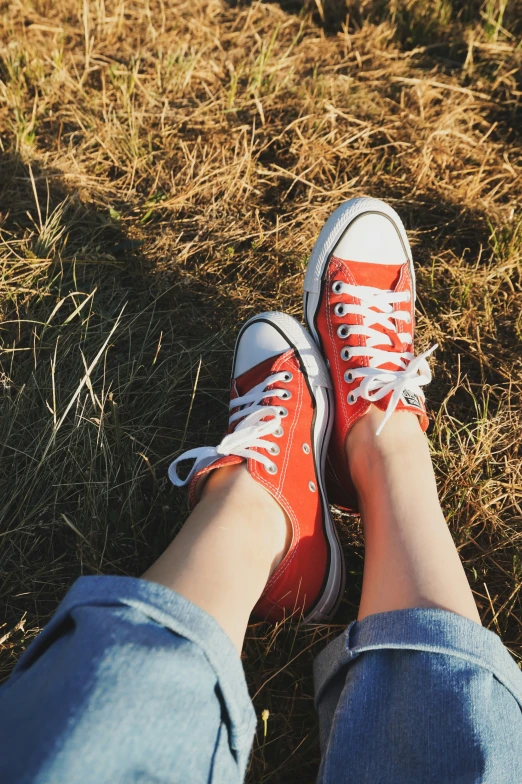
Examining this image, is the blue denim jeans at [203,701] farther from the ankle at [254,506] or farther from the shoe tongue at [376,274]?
the shoe tongue at [376,274]

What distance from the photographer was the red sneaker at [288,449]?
1502 mm

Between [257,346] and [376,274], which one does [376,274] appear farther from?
[257,346]

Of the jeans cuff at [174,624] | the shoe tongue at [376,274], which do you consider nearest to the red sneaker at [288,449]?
the shoe tongue at [376,274]

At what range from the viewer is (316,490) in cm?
166

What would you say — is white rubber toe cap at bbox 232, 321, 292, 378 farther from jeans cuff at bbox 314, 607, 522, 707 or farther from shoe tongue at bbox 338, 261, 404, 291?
jeans cuff at bbox 314, 607, 522, 707

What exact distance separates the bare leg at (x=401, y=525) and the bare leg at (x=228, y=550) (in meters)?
0.22

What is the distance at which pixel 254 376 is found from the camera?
1850 millimetres

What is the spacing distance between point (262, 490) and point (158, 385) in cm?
54

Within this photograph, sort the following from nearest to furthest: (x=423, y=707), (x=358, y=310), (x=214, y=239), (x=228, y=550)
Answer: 1. (x=423, y=707)
2. (x=228, y=550)
3. (x=358, y=310)
4. (x=214, y=239)

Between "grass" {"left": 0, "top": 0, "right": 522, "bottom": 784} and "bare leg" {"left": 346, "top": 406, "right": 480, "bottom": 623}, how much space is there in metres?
0.20

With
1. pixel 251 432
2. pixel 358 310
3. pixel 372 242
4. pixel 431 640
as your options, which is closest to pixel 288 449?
pixel 251 432

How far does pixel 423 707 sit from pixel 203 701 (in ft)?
1.25

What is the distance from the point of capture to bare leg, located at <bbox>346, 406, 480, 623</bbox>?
1.28 metres

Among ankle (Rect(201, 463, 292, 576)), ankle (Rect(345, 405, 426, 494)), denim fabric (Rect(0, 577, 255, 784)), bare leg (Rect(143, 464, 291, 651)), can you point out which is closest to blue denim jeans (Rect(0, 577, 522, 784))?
denim fabric (Rect(0, 577, 255, 784))
